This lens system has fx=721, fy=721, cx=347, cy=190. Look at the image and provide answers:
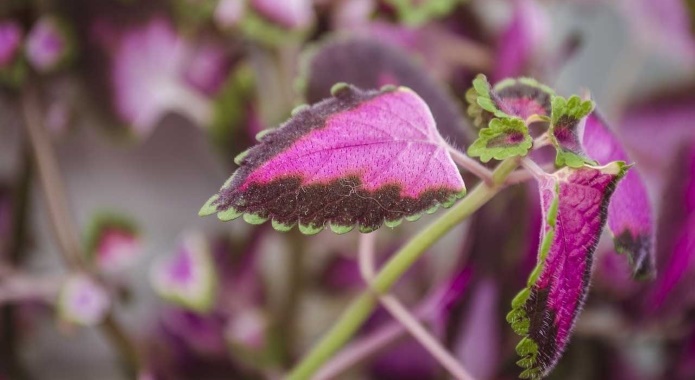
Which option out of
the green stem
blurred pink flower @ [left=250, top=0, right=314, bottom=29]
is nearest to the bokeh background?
blurred pink flower @ [left=250, top=0, right=314, bottom=29]

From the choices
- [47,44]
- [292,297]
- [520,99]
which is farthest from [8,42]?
[520,99]

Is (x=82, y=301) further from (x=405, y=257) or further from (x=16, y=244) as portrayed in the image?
(x=405, y=257)

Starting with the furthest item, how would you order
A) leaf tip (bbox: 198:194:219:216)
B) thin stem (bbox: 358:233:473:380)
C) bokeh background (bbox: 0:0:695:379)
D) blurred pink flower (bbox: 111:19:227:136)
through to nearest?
1. blurred pink flower (bbox: 111:19:227:136)
2. bokeh background (bbox: 0:0:695:379)
3. thin stem (bbox: 358:233:473:380)
4. leaf tip (bbox: 198:194:219:216)

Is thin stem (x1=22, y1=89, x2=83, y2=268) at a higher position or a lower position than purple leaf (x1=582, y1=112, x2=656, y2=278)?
higher

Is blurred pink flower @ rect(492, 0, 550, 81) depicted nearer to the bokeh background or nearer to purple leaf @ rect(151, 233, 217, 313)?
the bokeh background

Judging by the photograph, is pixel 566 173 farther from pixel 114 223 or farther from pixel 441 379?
pixel 114 223

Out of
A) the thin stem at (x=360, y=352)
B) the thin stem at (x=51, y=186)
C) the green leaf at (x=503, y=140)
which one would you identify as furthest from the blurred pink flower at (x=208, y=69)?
the green leaf at (x=503, y=140)

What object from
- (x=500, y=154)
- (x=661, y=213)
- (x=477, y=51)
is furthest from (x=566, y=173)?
(x=477, y=51)
